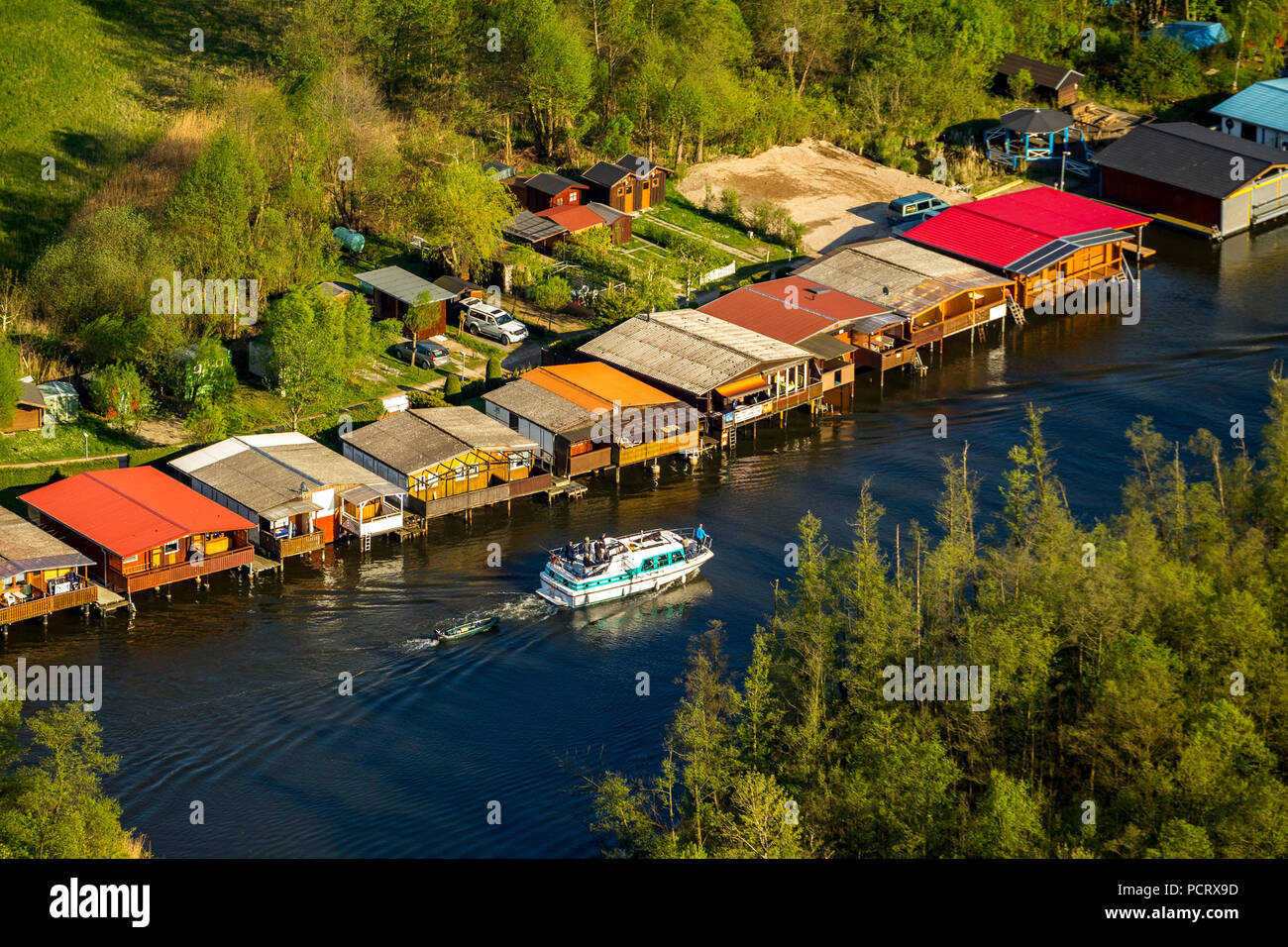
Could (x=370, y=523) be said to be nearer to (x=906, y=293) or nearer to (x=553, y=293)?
(x=553, y=293)

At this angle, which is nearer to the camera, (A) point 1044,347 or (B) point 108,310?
(B) point 108,310

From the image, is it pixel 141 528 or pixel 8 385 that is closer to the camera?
pixel 141 528

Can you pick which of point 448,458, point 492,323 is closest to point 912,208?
point 492,323

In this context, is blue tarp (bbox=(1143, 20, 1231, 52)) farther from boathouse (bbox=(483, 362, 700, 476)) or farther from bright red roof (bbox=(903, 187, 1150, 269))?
boathouse (bbox=(483, 362, 700, 476))

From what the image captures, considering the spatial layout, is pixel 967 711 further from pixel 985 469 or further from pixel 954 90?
pixel 954 90

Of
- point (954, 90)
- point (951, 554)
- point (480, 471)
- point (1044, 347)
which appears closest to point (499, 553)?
point (480, 471)

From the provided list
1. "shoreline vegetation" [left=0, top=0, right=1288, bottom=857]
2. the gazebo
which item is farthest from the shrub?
the gazebo
